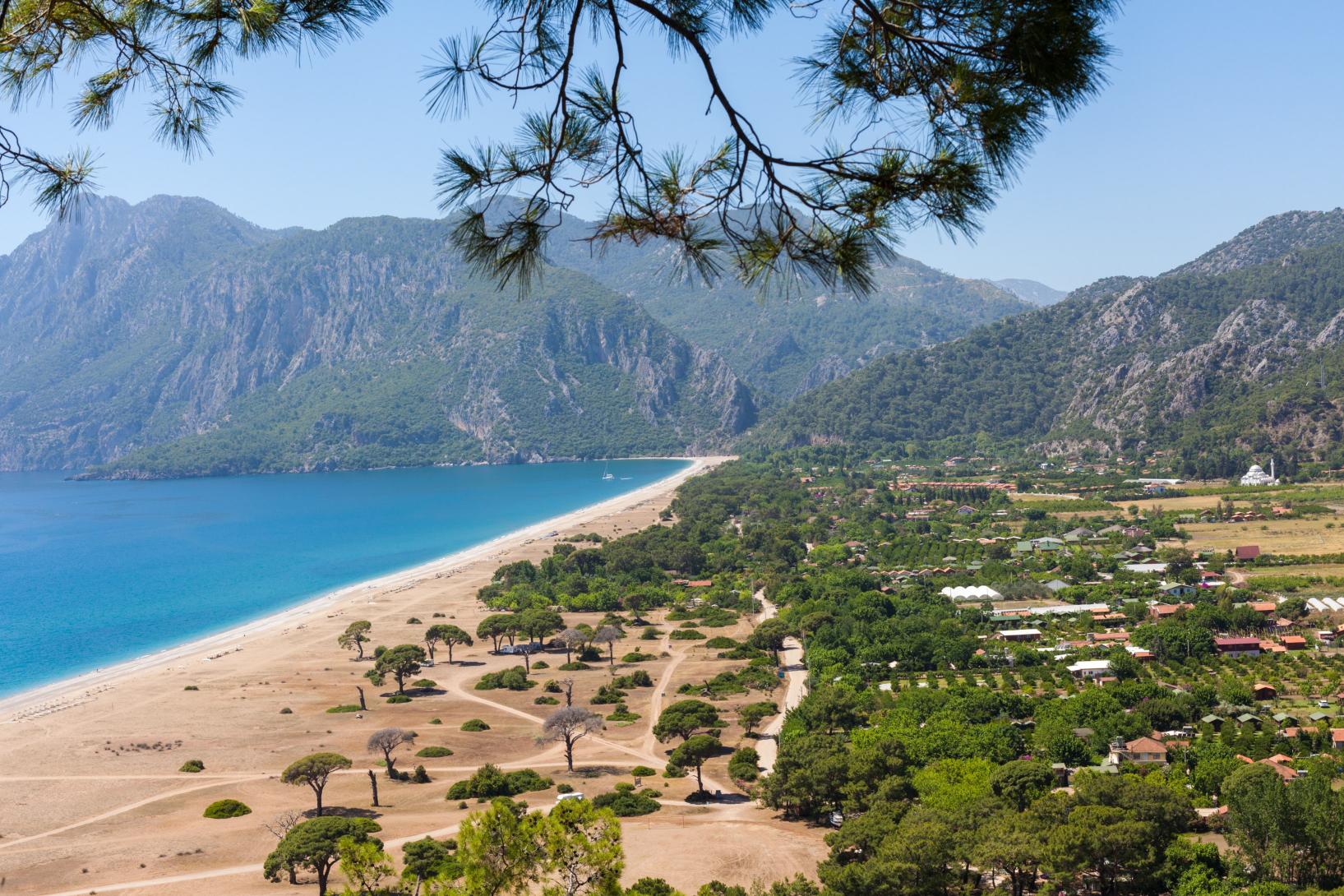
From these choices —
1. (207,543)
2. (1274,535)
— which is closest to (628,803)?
(1274,535)

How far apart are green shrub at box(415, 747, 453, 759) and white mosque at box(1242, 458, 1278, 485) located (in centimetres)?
8552

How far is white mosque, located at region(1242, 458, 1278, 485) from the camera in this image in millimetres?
93906

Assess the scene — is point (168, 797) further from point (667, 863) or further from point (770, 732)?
point (770, 732)

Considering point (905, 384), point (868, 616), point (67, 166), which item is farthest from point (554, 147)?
point (905, 384)

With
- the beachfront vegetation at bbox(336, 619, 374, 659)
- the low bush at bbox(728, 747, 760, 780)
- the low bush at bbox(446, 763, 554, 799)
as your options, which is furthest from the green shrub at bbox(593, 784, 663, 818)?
the beachfront vegetation at bbox(336, 619, 374, 659)

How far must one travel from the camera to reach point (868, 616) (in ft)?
149

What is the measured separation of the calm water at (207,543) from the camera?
2181 inches

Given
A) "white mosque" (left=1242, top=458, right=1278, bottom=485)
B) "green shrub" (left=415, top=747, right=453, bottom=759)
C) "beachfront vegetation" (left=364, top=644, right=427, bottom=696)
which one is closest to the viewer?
"green shrub" (left=415, top=747, right=453, bottom=759)

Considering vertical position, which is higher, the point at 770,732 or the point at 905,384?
the point at 905,384

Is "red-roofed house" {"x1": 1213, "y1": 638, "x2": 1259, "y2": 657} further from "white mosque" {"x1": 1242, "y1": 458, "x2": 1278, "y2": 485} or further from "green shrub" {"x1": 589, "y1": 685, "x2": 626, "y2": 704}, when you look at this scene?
"white mosque" {"x1": 1242, "y1": 458, "x2": 1278, "y2": 485}

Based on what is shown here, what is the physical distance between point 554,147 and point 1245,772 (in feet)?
73.2

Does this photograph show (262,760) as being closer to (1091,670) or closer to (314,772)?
(314,772)

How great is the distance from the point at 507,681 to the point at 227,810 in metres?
14.3

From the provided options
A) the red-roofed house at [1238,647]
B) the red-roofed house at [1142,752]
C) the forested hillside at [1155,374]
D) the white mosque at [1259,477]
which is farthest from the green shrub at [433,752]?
the forested hillside at [1155,374]
